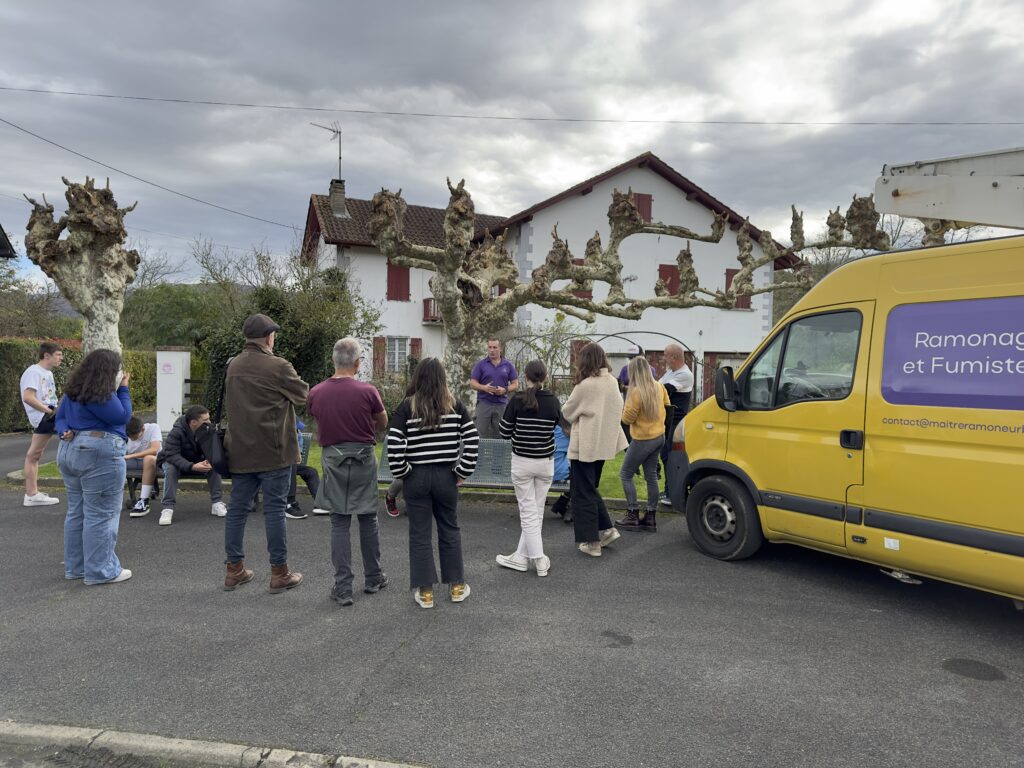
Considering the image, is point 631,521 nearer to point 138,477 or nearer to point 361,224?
point 138,477

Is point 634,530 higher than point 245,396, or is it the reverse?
point 245,396

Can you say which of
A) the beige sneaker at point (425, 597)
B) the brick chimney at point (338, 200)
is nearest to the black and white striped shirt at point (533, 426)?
the beige sneaker at point (425, 597)

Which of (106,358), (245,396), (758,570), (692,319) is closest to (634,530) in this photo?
(758,570)

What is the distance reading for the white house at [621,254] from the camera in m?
26.3

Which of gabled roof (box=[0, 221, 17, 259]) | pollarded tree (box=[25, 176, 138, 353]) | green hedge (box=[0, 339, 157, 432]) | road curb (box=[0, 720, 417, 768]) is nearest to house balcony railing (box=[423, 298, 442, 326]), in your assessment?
green hedge (box=[0, 339, 157, 432])

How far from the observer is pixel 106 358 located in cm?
511

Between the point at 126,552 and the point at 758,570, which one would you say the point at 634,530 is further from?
the point at 126,552

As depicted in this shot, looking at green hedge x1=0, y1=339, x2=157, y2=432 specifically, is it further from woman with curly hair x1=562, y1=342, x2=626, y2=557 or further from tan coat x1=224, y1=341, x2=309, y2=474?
woman with curly hair x1=562, y1=342, x2=626, y2=557

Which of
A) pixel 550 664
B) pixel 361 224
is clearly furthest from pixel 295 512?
pixel 361 224

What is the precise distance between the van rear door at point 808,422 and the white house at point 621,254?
773 inches

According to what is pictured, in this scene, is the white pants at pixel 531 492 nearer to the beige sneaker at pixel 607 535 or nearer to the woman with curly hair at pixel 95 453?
the beige sneaker at pixel 607 535

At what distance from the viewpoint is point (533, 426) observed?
5543mm

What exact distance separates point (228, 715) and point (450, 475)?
77.9 inches

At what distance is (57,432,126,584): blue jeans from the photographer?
5102 mm
